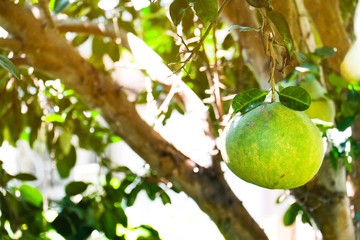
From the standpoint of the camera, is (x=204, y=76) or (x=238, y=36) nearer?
(x=238, y=36)

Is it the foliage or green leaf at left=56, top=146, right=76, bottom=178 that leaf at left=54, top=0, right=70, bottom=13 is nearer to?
the foliage

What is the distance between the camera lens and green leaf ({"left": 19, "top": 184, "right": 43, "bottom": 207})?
1719mm

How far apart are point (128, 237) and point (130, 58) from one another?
889 millimetres

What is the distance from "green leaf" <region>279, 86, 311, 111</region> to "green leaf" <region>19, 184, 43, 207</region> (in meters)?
1.04

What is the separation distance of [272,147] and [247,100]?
0.25 feet

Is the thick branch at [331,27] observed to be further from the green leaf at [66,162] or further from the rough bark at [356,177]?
the green leaf at [66,162]

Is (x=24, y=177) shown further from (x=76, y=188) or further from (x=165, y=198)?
(x=165, y=198)

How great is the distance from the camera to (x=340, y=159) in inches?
59.4

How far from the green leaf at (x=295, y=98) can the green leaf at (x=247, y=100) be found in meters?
0.03

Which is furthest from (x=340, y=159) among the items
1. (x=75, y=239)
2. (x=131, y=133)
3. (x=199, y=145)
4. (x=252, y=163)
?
(x=252, y=163)

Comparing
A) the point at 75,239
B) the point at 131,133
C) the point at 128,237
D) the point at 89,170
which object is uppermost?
the point at 131,133

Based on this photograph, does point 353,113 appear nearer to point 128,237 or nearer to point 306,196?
point 306,196

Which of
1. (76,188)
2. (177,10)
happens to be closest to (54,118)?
(76,188)

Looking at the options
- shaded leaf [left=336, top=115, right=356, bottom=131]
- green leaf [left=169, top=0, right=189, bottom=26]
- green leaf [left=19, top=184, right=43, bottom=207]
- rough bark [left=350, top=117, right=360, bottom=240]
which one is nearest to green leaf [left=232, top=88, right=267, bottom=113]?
green leaf [left=169, top=0, right=189, bottom=26]
